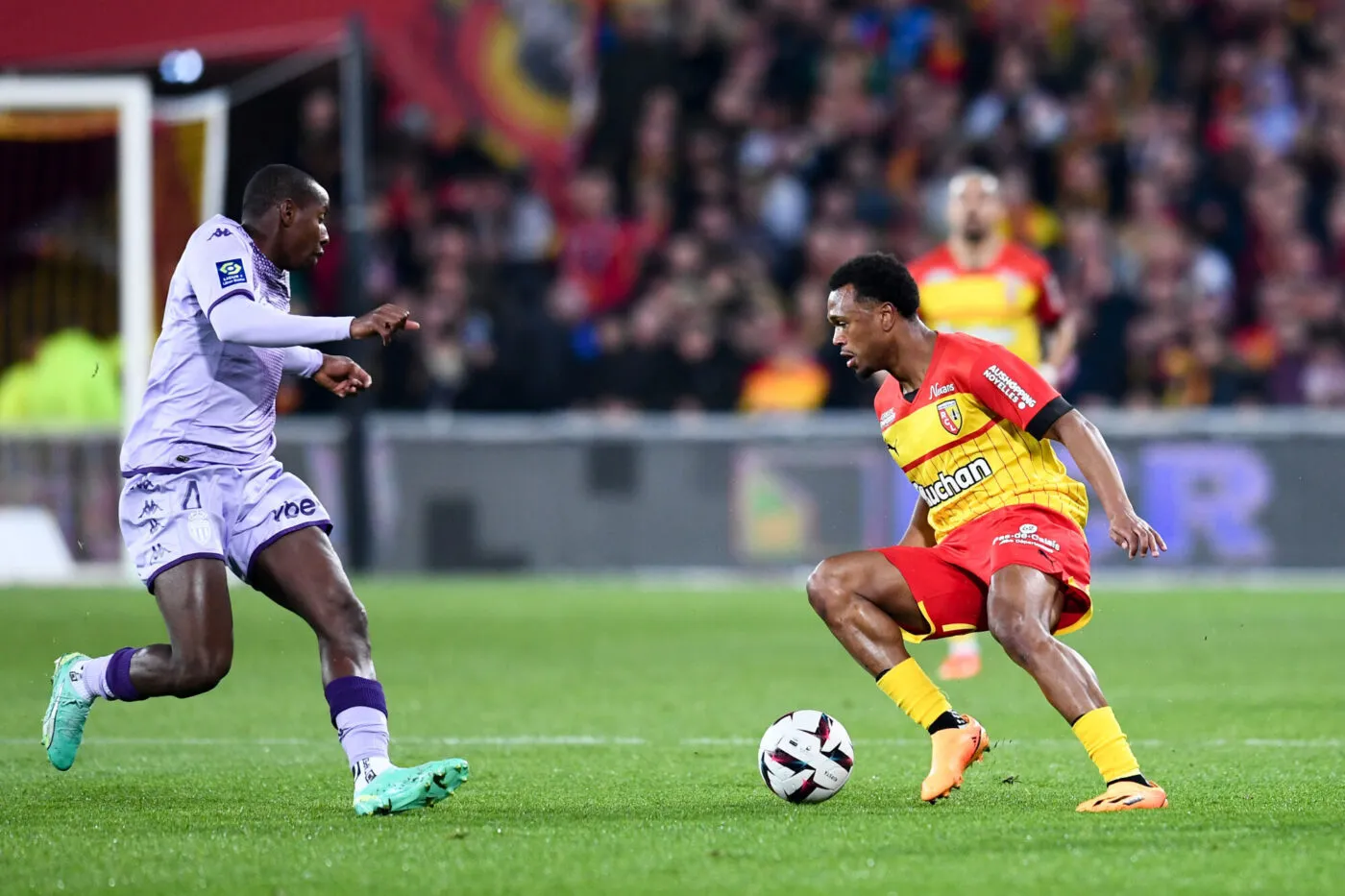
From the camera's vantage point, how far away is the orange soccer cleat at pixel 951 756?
20.3 feet

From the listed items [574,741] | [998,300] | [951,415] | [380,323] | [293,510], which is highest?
[380,323]

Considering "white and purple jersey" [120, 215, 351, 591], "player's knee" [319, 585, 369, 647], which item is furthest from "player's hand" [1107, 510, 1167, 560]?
"white and purple jersey" [120, 215, 351, 591]

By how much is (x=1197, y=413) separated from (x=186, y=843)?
12.0 metres

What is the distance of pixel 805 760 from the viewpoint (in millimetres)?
6289

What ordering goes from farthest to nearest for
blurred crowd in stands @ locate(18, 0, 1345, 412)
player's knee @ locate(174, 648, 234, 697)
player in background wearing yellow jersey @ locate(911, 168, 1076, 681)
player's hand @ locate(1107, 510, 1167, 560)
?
blurred crowd in stands @ locate(18, 0, 1345, 412), player in background wearing yellow jersey @ locate(911, 168, 1076, 681), player's knee @ locate(174, 648, 234, 697), player's hand @ locate(1107, 510, 1167, 560)

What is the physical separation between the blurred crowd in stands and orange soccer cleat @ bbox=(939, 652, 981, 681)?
6.78m

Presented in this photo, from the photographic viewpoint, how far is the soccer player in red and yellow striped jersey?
625cm

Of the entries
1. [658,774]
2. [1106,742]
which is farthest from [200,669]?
[1106,742]

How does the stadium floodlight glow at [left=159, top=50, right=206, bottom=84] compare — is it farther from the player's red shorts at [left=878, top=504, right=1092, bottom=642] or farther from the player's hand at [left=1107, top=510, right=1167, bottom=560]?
the player's hand at [left=1107, top=510, right=1167, bottom=560]

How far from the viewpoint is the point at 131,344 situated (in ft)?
50.2

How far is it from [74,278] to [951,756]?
11.2 metres

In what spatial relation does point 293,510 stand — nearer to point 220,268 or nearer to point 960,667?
point 220,268

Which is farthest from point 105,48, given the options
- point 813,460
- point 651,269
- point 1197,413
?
point 1197,413

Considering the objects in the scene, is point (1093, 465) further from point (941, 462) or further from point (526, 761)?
point (526, 761)
